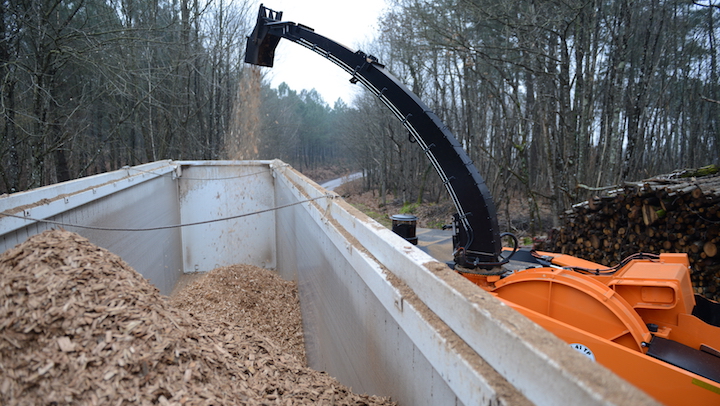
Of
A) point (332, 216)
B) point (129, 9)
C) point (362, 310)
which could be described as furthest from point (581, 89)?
point (129, 9)

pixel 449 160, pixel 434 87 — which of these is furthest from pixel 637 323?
pixel 434 87

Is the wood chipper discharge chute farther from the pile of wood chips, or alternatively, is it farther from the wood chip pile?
the wood chip pile

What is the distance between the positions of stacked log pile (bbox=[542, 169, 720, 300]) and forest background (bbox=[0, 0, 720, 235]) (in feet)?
7.21

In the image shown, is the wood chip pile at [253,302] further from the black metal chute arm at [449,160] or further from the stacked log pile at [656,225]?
the stacked log pile at [656,225]

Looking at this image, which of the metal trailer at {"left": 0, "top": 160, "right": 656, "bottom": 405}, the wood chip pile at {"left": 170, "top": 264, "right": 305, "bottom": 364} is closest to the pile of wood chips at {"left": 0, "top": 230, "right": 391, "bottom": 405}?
the metal trailer at {"left": 0, "top": 160, "right": 656, "bottom": 405}

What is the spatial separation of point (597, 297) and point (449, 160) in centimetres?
209

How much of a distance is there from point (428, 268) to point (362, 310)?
1064mm

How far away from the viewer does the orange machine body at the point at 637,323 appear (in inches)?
95.0

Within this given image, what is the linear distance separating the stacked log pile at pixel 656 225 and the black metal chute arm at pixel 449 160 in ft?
9.52

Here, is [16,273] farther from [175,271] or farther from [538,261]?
[175,271]

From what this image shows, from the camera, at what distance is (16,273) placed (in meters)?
2.28

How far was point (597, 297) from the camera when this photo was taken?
9.25ft

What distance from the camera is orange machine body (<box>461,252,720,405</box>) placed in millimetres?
2414

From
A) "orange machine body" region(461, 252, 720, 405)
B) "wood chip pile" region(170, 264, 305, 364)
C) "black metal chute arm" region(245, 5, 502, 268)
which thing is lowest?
"wood chip pile" region(170, 264, 305, 364)
